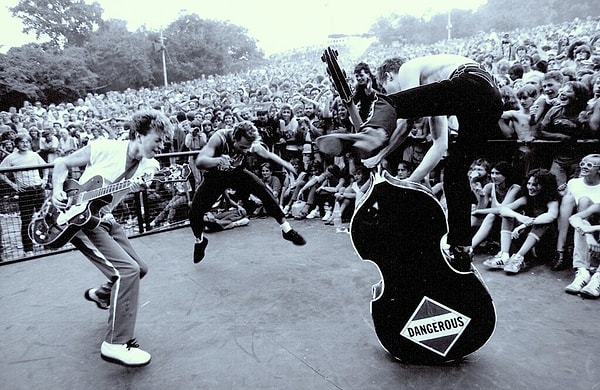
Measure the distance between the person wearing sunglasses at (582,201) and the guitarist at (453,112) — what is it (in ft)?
5.40

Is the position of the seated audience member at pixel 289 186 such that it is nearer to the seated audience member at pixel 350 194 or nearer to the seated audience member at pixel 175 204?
the seated audience member at pixel 350 194

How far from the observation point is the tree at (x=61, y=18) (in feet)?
137

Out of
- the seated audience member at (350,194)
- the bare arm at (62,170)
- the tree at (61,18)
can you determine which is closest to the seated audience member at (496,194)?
the seated audience member at (350,194)

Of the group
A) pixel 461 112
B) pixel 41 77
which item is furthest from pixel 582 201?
pixel 41 77

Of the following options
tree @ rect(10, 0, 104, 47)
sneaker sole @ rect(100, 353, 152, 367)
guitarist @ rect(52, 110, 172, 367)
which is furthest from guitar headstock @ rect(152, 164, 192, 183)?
tree @ rect(10, 0, 104, 47)

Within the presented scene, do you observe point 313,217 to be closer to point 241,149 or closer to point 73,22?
point 241,149

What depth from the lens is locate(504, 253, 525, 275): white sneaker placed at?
14.2ft

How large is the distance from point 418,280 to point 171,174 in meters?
2.06

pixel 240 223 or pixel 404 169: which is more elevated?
pixel 404 169

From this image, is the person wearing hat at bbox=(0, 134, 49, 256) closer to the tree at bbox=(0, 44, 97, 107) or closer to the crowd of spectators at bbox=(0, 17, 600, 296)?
A: the crowd of spectators at bbox=(0, 17, 600, 296)

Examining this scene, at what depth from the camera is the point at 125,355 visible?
296cm

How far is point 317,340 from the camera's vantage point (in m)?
3.18

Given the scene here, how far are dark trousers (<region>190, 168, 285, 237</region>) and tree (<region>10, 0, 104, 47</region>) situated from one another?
46.3 m

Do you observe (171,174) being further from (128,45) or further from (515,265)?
A: (128,45)
